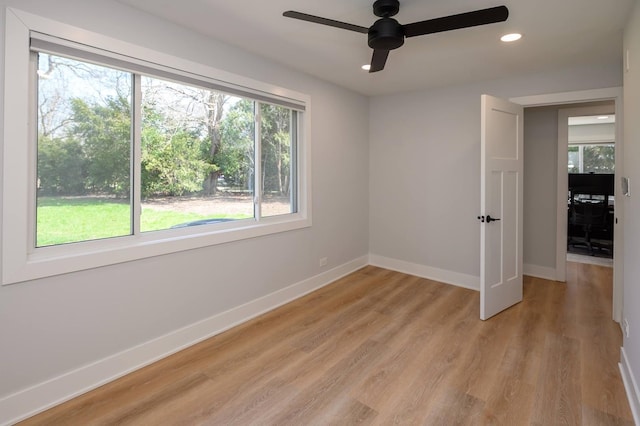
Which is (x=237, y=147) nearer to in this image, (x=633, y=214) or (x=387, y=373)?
(x=387, y=373)

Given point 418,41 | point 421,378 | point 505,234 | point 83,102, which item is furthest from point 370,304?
point 83,102

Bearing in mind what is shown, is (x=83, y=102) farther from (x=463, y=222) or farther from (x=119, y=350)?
(x=463, y=222)

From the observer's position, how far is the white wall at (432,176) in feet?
12.8

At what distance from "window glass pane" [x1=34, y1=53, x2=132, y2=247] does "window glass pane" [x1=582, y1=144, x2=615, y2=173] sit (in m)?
8.96

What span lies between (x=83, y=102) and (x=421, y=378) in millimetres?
2785

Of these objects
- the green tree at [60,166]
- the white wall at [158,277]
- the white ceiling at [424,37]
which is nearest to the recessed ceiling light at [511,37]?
the white ceiling at [424,37]

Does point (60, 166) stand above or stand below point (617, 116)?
below

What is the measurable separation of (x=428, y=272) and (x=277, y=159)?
2.42 m

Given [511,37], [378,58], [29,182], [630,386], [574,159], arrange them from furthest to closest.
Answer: [574,159]
[511,37]
[378,58]
[630,386]
[29,182]

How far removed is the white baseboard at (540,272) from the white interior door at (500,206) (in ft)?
3.32

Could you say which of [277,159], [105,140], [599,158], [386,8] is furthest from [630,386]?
[599,158]

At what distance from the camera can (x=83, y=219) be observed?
2.12 m

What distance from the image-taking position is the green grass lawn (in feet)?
6.44

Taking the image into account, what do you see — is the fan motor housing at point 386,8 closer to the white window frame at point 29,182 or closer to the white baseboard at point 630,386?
the white window frame at point 29,182
